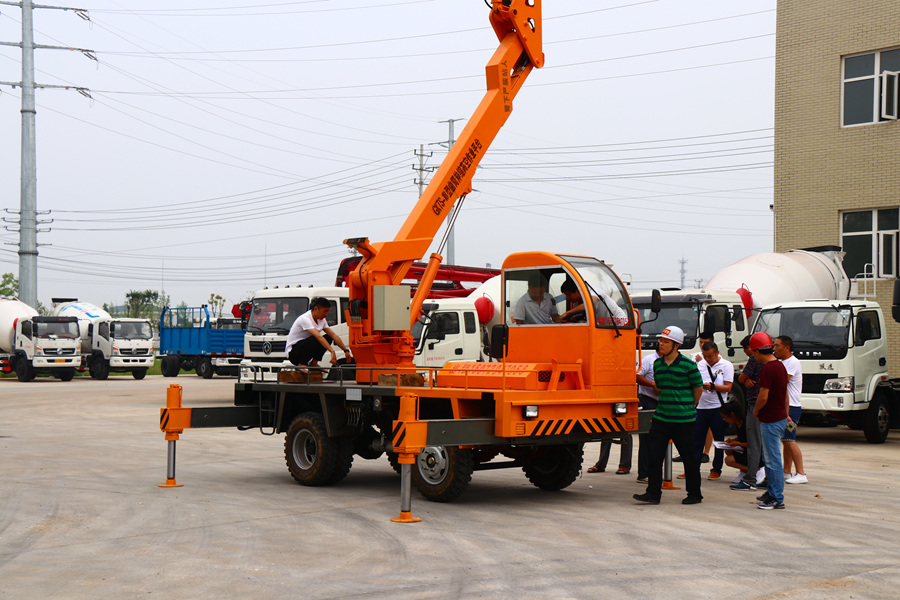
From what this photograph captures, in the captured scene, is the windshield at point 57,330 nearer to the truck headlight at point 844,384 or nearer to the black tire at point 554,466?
Result: the truck headlight at point 844,384

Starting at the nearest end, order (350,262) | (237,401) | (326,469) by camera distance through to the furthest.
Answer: (326,469) < (237,401) < (350,262)

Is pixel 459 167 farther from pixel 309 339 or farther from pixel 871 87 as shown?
pixel 871 87

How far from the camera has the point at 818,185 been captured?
24.3 metres

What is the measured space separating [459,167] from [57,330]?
30824 mm

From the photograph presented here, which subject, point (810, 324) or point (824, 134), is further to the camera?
point (824, 134)

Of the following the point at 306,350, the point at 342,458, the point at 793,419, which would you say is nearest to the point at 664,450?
the point at 793,419

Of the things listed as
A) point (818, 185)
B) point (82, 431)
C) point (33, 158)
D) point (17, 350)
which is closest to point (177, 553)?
point (82, 431)

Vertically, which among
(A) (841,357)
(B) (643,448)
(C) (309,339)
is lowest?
(B) (643,448)

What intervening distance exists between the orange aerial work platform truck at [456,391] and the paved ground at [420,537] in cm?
46

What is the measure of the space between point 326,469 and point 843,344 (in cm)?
998

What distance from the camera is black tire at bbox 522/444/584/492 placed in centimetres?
1135

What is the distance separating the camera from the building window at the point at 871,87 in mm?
23172

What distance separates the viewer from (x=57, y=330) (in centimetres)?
3956

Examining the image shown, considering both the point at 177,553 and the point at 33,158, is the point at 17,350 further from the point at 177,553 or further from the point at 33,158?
the point at 177,553
